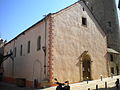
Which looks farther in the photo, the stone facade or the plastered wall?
the stone facade

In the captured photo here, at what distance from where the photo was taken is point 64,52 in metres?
16.3

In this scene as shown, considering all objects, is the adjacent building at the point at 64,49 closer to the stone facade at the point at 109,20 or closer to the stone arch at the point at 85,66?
the stone arch at the point at 85,66

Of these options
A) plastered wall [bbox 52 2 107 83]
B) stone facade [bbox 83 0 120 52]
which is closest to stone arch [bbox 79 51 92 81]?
plastered wall [bbox 52 2 107 83]

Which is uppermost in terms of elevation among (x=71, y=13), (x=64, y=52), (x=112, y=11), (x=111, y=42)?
(x=112, y=11)

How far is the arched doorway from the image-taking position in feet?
60.4

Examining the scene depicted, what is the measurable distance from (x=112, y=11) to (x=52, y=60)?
2142 cm

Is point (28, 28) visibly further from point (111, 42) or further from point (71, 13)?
point (111, 42)

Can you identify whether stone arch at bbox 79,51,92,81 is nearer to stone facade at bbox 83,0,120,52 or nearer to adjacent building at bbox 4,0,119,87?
adjacent building at bbox 4,0,119,87

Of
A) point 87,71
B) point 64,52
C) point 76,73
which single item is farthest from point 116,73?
point 64,52

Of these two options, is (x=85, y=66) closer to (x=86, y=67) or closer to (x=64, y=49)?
(x=86, y=67)

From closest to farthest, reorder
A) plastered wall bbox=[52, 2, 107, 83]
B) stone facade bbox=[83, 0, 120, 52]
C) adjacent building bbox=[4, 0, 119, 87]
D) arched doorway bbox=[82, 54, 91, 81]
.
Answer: adjacent building bbox=[4, 0, 119, 87]
plastered wall bbox=[52, 2, 107, 83]
arched doorway bbox=[82, 54, 91, 81]
stone facade bbox=[83, 0, 120, 52]

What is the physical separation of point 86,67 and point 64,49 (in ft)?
14.7

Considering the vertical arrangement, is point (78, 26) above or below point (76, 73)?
above

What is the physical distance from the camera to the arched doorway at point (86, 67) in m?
18.4
